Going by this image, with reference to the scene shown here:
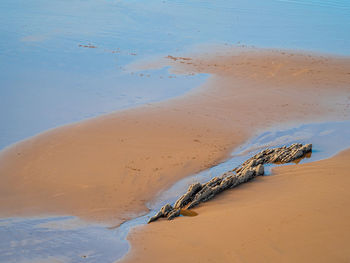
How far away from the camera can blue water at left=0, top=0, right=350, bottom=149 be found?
15.9 m

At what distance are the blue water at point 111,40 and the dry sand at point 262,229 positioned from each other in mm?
7432

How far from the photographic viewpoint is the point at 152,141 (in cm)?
1305

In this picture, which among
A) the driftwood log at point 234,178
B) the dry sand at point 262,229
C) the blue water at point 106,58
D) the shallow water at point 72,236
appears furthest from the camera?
the driftwood log at point 234,178

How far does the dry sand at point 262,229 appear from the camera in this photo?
6.49 m

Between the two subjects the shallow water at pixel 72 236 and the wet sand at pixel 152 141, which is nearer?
the shallow water at pixel 72 236

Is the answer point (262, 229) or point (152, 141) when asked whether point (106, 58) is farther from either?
point (262, 229)

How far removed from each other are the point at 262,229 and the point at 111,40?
20043 mm

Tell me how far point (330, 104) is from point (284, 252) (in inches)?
475

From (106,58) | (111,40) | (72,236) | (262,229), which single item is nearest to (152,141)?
(72,236)

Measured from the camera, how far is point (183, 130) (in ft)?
45.7

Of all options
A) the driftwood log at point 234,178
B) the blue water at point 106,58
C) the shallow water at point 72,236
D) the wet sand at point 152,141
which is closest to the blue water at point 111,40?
the blue water at point 106,58

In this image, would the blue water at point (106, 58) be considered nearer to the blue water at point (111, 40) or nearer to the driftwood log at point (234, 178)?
the blue water at point (111, 40)

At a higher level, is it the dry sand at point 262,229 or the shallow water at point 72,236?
the dry sand at point 262,229

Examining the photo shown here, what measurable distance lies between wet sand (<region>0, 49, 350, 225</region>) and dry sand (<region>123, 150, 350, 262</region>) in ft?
6.27
